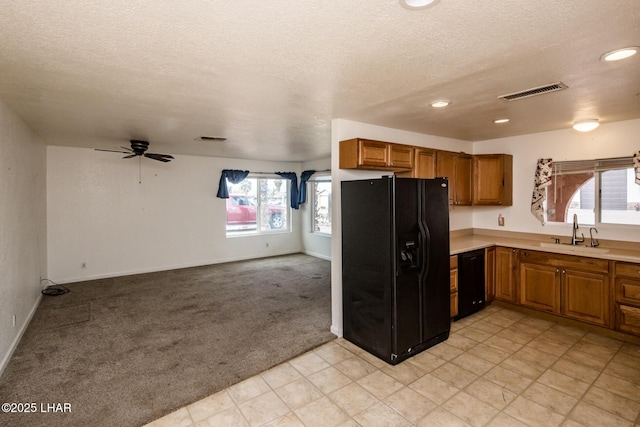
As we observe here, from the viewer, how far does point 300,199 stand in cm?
791

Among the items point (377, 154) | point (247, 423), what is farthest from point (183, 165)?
point (247, 423)

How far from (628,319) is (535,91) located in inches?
101

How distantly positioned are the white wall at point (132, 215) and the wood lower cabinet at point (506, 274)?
5231 mm

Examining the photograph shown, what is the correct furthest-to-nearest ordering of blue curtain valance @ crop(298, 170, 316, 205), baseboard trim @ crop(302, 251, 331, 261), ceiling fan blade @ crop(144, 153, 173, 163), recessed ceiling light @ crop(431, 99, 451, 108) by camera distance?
blue curtain valance @ crop(298, 170, 316, 205) < baseboard trim @ crop(302, 251, 331, 261) < ceiling fan blade @ crop(144, 153, 173, 163) < recessed ceiling light @ crop(431, 99, 451, 108)

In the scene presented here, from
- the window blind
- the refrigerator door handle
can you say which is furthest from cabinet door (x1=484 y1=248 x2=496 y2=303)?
the refrigerator door handle

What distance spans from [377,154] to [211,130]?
7.26 feet

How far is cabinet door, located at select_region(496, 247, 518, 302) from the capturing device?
404 cm

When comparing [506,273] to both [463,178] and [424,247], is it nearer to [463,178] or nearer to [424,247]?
[463,178]

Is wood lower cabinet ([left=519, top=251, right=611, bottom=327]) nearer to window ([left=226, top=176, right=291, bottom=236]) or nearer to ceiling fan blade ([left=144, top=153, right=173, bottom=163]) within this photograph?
ceiling fan blade ([left=144, top=153, right=173, bottom=163])

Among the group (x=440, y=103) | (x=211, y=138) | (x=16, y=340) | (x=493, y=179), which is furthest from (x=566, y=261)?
(x=16, y=340)

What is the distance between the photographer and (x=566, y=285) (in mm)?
3590

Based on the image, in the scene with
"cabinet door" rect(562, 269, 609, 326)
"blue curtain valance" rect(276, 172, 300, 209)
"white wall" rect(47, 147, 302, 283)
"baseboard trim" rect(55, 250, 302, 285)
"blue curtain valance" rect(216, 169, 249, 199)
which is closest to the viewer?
"cabinet door" rect(562, 269, 609, 326)

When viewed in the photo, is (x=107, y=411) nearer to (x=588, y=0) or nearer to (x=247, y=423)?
(x=247, y=423)

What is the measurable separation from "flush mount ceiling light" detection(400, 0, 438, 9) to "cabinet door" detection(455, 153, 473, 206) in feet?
10.7
